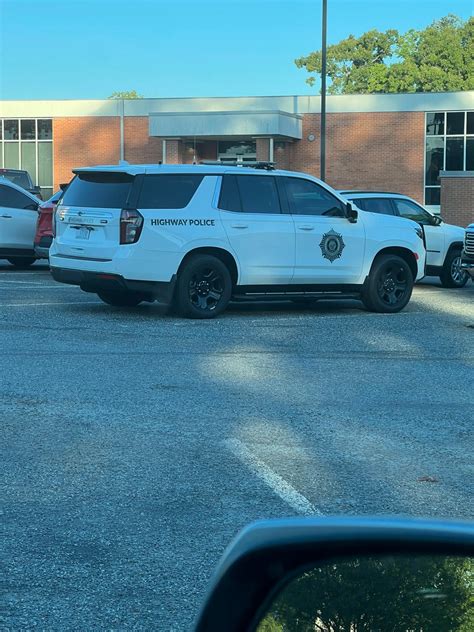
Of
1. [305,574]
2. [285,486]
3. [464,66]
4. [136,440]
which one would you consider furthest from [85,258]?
[464,66]

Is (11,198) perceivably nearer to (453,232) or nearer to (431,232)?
(431,232)

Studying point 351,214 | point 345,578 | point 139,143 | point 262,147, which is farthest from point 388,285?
point 139,143

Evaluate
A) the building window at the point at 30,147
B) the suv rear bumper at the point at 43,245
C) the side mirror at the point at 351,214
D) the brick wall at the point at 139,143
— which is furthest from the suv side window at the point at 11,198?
the building window at the point at 30,147

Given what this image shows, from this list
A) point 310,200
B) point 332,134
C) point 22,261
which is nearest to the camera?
point 310,200

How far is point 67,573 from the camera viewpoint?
443cm

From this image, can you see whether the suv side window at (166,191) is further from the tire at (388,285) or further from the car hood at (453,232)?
the car hood at (453,232)

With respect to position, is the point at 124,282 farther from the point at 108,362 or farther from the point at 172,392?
the point at 172,392

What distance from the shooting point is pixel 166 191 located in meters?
13.2

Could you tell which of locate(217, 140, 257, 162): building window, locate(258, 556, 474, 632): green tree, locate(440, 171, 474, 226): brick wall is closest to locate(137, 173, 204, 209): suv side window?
locate(258, 556, 474, 632): green tree

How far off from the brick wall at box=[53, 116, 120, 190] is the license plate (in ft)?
116

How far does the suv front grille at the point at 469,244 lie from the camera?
679 inches

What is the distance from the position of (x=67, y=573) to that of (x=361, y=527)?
3.13 metres

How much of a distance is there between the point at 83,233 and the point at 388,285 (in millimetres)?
4239

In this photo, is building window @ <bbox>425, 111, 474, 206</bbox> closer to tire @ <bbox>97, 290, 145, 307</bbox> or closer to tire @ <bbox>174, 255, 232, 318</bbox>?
tire @ <bbox>97, 290, 145, 307</bbox>
